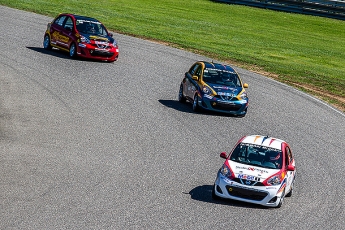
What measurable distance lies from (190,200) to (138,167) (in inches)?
108

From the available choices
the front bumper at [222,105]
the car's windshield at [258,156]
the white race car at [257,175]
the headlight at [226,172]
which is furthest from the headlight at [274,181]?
the front bumper at [222,105]

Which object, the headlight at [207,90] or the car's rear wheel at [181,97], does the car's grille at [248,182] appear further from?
the car's rear wheel at [181,97]

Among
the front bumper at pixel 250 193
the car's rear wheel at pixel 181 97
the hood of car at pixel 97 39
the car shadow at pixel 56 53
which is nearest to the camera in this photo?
the front bumper at pixel 250 193

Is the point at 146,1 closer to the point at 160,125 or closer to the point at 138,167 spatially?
the point at 160,125

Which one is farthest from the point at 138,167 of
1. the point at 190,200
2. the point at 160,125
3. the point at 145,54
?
the point at 145,54

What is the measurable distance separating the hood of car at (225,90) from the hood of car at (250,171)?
9279mm

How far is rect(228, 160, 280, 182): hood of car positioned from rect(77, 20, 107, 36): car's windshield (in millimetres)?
17605

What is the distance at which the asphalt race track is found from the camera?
15930 mm

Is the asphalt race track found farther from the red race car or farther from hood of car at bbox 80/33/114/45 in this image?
hood of car at bbox 80/33/114/45

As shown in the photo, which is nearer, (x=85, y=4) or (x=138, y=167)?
(x=138, y=167)

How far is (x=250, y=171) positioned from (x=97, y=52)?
17.5 meters

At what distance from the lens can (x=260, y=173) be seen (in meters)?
17.4

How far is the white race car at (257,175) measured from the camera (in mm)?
17109

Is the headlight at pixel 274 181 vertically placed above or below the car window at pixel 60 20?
above
